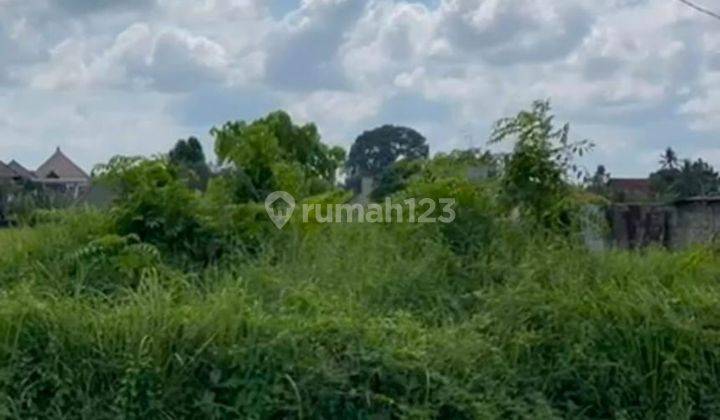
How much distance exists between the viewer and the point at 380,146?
29.5 feet

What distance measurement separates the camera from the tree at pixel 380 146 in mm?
7805

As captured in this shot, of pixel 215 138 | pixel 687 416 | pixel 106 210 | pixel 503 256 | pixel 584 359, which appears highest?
pixel 215 138

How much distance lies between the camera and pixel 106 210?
5.08m

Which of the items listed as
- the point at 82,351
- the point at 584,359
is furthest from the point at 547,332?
the point at 82,351

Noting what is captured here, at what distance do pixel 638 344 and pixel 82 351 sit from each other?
8.90 ft

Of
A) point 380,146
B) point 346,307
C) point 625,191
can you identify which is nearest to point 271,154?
point 346,307

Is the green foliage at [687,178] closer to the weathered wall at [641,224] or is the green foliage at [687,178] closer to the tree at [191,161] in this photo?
the weathered wall at [641,224]

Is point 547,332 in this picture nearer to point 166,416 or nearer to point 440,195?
point 440,195

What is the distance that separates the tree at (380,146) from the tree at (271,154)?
120 centimetres

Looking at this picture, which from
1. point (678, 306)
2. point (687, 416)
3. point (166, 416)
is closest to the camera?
point (166, 416)

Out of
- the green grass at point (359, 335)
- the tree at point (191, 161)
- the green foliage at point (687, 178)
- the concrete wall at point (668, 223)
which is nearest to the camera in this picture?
the green grass at point (359, 335)

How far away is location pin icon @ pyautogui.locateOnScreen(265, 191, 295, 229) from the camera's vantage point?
5.07 meters

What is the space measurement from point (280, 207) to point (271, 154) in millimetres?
558

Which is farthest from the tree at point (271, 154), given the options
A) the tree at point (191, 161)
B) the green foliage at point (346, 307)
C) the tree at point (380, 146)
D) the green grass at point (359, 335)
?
the tree at point (380, 146)
